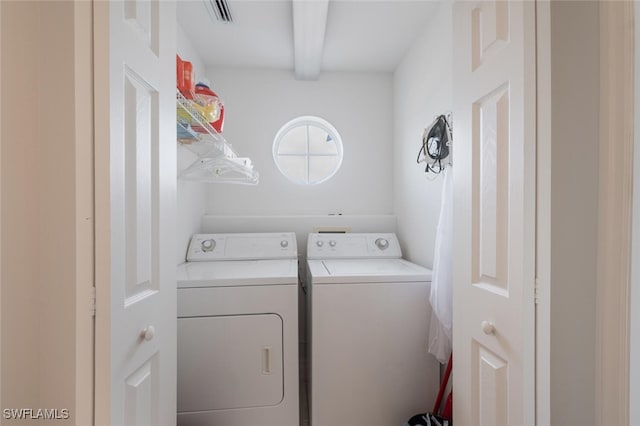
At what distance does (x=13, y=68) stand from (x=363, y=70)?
8.10 feet

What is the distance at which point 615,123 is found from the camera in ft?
2.66

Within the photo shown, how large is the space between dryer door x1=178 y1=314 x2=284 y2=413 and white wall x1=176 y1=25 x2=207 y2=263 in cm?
61

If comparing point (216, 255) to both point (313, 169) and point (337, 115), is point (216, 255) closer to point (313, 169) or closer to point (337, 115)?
point (313, 169)

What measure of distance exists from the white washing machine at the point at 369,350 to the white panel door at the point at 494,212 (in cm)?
46

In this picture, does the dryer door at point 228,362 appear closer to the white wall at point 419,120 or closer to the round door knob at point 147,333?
the round door knob at point 147,333

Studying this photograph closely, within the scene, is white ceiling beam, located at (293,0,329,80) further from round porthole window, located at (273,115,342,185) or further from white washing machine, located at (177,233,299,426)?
white washing machine, located at (177,233,299,426)

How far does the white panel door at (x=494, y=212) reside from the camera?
0.79m

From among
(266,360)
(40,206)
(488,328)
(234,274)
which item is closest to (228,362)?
(266,360)

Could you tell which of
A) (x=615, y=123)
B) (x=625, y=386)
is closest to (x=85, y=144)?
(x=615, y=123)

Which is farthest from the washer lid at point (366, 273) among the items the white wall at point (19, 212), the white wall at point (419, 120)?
the white wall at point (19, 212)

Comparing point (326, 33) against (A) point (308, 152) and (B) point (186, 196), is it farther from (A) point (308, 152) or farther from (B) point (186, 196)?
(B) point (186, 196)

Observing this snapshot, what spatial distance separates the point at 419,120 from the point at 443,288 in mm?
1239

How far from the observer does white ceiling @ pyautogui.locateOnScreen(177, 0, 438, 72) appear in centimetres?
182

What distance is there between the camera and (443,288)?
1479mm
